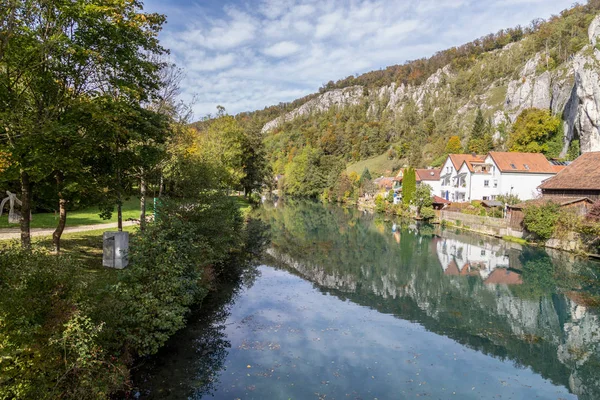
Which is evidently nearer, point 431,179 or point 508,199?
point 508,199

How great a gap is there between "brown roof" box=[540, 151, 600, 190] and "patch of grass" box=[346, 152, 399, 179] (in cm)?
6361

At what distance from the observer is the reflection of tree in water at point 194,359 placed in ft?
35.1

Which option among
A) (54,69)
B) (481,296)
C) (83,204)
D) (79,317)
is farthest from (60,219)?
(481,296)

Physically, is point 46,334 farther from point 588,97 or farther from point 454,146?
point 454,146

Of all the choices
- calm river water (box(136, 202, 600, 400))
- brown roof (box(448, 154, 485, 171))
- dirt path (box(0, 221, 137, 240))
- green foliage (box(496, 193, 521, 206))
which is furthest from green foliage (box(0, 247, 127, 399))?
brown roof (box(448, 154, 485, 171))

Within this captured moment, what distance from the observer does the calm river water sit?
38.5 ft

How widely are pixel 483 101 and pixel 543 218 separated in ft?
314

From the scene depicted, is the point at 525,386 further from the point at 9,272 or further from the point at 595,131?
the point at 595,131

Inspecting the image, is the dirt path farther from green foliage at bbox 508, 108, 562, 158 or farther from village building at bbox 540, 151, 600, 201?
green foliage at bbox 508, 108, 562, 158

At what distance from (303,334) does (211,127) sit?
3704cm

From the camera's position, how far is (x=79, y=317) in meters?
7.50

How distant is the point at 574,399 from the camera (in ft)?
39.0

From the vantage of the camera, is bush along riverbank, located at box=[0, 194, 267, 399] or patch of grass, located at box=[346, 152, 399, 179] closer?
bush along riverbank, located at box=[0, 194, 267, 399]

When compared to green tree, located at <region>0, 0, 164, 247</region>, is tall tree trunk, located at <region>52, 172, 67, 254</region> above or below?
below
